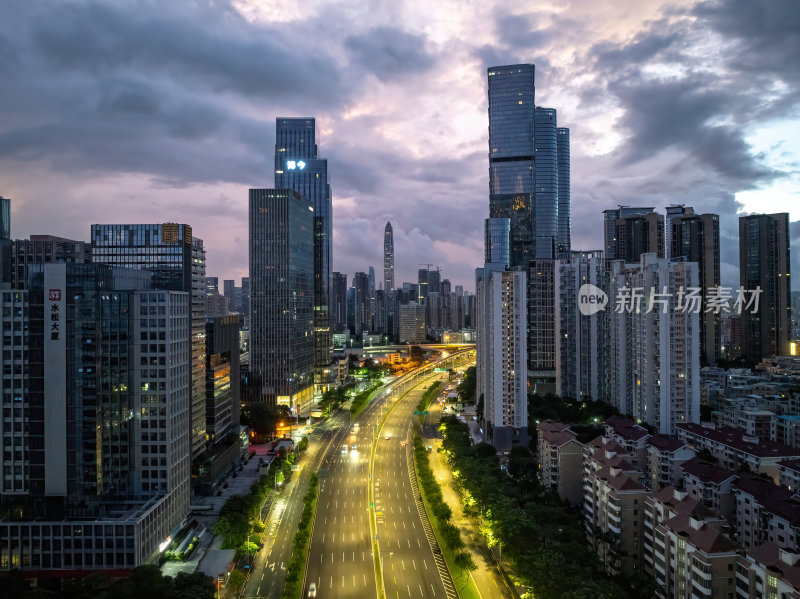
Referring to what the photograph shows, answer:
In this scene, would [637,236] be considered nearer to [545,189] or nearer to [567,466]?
[545,189]

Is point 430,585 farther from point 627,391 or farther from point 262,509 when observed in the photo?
point 627,391

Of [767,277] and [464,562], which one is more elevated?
[767,277]

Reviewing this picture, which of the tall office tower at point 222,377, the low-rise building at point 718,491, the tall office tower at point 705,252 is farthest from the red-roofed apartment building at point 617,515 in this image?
the tall office tower at point 705,252

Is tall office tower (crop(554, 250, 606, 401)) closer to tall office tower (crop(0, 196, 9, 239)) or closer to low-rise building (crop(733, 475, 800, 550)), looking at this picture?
low-rise building (crop(733, 475, 800, 550))

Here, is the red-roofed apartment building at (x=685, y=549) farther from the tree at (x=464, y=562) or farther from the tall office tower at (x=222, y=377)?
the tall office tower at (x=222, y=377)

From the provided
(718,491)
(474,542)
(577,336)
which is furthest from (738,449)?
(577,336)

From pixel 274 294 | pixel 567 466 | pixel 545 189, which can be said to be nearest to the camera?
pixel 567 466

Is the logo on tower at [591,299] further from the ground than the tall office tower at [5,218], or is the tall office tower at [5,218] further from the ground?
the tall office tower at [5,218]

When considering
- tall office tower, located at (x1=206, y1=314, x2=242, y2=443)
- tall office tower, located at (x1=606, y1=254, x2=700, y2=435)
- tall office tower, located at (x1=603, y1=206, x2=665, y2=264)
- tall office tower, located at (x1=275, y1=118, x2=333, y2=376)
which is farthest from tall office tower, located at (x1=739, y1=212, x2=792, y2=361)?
tall office tower, located at (x1=206, y1=314, x2=242, y2=443)
